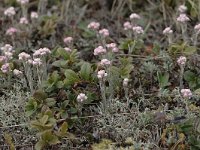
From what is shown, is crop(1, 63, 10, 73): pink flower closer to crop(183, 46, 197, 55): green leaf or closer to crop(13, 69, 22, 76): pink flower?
crop(13, 69, 22, 76): pink flower

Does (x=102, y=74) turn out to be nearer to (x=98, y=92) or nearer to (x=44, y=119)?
(x=98, y=92)

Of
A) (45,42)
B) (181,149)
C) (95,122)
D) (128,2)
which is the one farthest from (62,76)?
(128,2)

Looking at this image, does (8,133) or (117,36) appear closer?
(8,133)

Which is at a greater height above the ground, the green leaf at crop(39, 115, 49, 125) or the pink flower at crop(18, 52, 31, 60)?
the pink flower at crop(18, 52, 31, 60)

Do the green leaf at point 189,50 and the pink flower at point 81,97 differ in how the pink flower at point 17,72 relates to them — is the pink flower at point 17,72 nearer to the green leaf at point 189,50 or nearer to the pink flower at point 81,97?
the pink flower at point 81,97

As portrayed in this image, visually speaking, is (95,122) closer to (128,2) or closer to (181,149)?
(181,149)

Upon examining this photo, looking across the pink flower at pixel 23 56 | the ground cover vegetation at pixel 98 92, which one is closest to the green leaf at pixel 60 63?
the ground cover vegetation at pixel 98 92

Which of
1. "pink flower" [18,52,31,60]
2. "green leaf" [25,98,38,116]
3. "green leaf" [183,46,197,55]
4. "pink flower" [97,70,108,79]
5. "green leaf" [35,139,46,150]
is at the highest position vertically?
"pink flower" [18,52,31,60]

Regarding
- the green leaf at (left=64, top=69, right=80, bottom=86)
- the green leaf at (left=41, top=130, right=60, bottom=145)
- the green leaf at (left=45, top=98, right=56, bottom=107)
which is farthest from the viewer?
the green leaf at (left=64, top=69, right=80, bottom=86)

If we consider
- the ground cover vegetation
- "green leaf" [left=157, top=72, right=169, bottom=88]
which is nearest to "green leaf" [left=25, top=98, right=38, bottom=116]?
the ground cover vegetation
